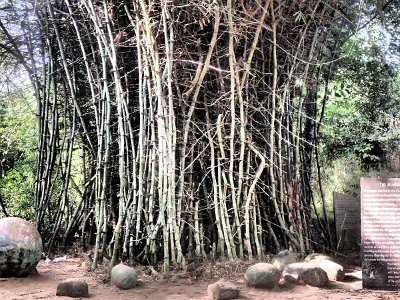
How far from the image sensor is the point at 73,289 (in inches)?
137

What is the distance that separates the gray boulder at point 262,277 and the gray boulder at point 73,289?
126 centimetres

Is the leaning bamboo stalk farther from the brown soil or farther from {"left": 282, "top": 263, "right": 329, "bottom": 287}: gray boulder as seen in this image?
{"left": 282, "top": 263, "right": 329, "bottom": 287}: gray boulder

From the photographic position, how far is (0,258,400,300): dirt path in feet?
11.5

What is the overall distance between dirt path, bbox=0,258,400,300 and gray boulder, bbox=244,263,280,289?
5cm

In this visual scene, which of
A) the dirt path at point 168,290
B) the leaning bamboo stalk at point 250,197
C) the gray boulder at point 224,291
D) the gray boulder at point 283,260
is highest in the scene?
the leaning bamboo stalk at point 250,197

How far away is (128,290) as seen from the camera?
3.69 m

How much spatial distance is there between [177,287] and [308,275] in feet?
3.47

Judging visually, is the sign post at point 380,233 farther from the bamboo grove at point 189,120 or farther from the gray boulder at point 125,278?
the gray boulder at point 125,278

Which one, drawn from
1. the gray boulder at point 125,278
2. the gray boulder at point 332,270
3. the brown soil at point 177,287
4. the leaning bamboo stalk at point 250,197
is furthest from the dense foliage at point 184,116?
the gray boulder at point 332,270

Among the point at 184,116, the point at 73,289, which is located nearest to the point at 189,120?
the point at 184,116

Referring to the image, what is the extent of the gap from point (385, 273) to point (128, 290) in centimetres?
202

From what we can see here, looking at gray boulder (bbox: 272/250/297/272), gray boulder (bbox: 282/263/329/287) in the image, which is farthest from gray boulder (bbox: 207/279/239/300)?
gray boulder (bbox: 272/250/297/272)

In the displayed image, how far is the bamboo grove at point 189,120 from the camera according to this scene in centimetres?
440

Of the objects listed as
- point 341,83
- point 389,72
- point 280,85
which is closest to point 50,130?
point 280,85
